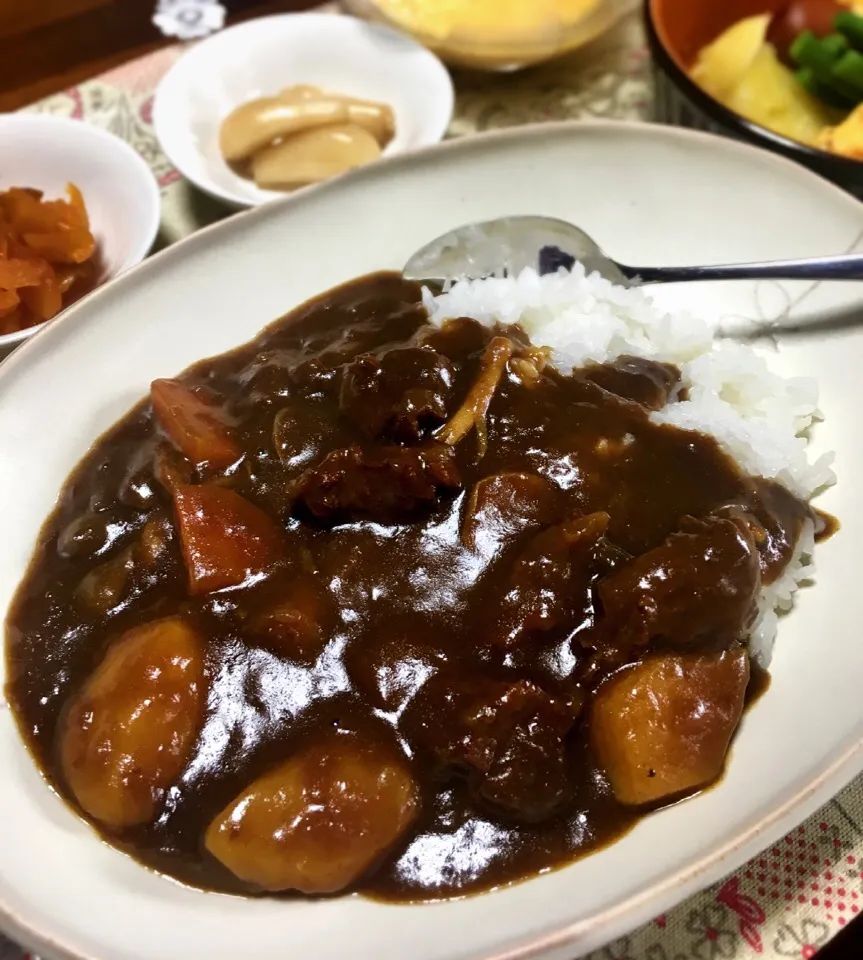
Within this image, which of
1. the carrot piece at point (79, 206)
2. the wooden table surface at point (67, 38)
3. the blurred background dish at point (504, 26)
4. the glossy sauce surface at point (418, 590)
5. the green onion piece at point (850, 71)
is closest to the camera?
the glossy sauce surface at point (418, 590)

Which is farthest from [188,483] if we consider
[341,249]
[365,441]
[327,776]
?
[341,249]

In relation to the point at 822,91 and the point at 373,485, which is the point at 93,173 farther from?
the point at 822,91

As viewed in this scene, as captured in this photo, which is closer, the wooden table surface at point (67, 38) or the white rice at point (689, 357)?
the white rice at point (689, 357)

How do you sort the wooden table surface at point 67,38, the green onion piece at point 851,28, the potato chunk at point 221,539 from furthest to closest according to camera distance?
1. the wooden table surface at point 67,38
2. the green onion piece at point 851,28
3. the potato chunk at point 221,539

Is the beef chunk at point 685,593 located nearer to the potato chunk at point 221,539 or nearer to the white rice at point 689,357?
the white rice at point 689,357

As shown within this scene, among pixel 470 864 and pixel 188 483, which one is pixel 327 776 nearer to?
pixel 470 864

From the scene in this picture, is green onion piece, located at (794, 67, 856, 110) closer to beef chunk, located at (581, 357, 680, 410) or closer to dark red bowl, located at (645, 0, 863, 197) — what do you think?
dark red bowl, located at (645, 0, 863, 197)

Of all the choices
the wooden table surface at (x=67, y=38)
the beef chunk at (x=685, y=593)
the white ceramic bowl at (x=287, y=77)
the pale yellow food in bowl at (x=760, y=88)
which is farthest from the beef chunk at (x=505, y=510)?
Result: the wooden table surface at (x=67, y=38)
